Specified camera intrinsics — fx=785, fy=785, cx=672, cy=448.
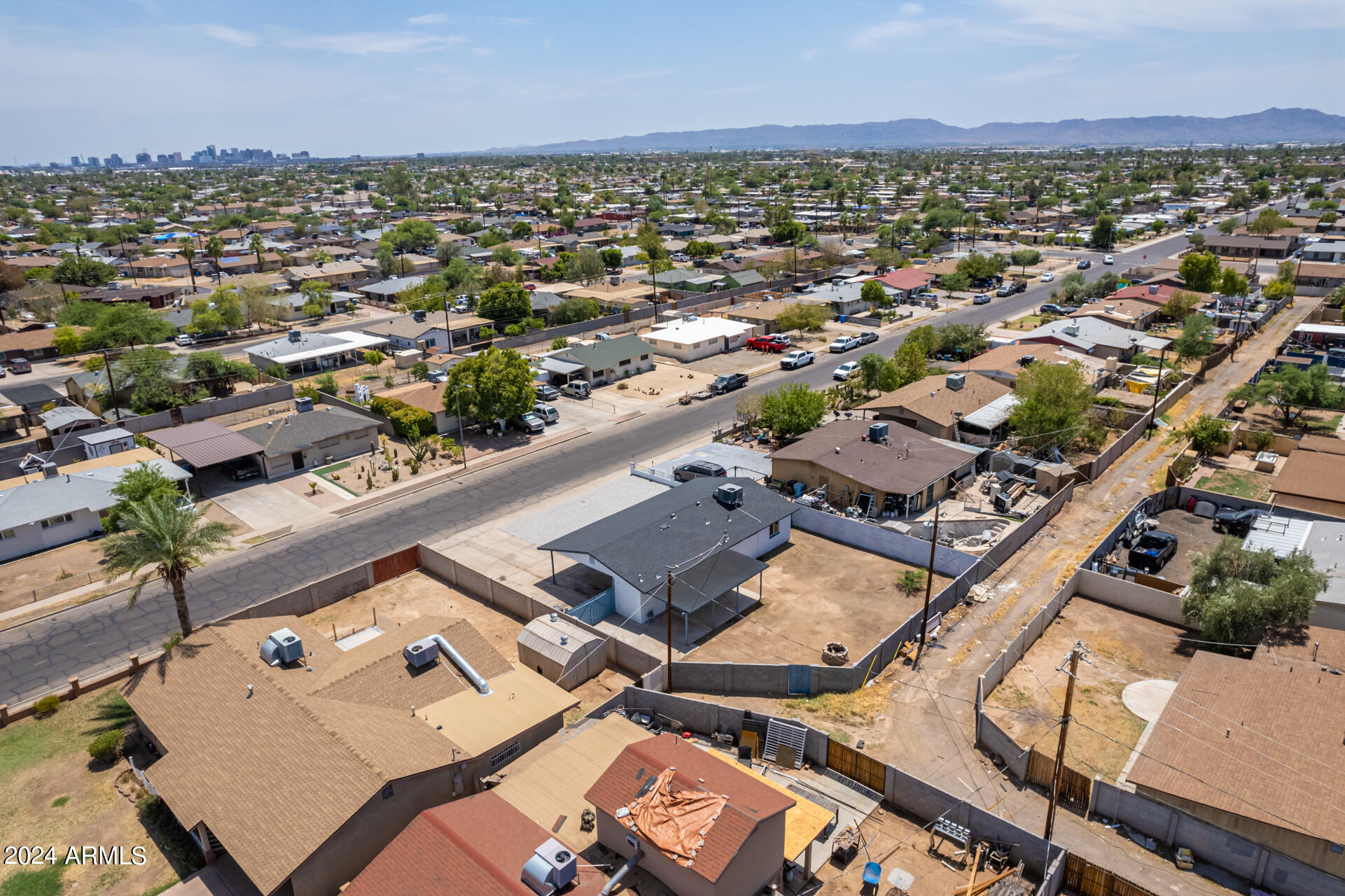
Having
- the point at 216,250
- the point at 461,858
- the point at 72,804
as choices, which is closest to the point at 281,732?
the point at 72,804

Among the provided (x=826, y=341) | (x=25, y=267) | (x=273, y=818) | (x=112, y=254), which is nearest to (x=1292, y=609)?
(x=273, y=818)

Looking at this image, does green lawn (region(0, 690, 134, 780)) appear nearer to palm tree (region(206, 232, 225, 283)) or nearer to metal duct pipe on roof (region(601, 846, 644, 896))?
metal duct pipe on roof (region(601, 846, 644, 896))

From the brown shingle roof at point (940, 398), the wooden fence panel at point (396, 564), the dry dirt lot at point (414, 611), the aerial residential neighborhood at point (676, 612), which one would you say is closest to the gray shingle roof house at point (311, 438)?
the aerial residential neighborhood at point (676, 612)

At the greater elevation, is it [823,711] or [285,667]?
[285,667]

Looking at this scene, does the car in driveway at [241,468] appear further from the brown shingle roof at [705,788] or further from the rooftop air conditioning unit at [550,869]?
the rooftop air conditioning unit at [550,869]

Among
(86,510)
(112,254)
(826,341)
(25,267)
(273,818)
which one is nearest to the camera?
(273,818)

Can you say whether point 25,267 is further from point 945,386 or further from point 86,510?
point 945,386

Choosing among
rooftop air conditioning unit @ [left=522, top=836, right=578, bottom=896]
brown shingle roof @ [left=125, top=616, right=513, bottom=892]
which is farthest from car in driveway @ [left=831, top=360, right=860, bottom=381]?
rooftop air conditioning unit @ [left=522, top=836, right=578, bottom=896]
